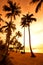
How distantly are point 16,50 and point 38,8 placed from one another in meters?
33.1

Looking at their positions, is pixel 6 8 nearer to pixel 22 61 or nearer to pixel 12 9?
pixel 12 9

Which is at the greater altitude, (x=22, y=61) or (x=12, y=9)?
(x=12, y=9)

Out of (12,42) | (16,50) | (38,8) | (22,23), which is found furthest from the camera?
(16,50)

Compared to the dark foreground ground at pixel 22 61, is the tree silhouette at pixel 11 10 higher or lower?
higher

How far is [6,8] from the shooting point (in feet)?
139

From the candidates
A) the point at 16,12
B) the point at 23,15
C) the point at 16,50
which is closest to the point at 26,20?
the point at 23,15

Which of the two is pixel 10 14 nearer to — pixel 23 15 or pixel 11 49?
pixel 23 15

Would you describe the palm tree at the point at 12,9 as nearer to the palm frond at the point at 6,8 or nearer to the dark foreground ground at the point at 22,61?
the palm frond at the point at 6,8

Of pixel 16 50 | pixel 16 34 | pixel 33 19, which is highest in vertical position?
pixel 33 19

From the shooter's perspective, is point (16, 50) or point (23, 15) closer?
point (23, 15)

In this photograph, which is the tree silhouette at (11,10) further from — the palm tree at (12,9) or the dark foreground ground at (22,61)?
the dark foreground ground at (22,61)

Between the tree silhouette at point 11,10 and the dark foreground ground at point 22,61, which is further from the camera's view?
the tree silhouette at point 11,10

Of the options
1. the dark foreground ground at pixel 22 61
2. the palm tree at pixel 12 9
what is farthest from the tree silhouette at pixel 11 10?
the dark foreground ground at pixel 22 61

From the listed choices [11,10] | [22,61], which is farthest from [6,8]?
[22,61]
